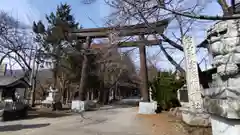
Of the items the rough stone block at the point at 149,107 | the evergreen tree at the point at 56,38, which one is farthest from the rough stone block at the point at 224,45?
the evergreen tree at the point at 56,38

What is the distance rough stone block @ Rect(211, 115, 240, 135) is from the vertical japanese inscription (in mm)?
5791

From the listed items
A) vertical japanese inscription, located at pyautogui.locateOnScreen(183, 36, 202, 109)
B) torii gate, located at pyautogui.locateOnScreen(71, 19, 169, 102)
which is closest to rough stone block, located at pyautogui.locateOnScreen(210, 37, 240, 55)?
torii gate, located at pyautogui.locateOnScreen(71, 19, 169, 102)

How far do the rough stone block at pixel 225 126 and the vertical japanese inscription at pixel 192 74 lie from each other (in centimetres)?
579

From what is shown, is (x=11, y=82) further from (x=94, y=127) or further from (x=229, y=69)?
(x=229, y=69)

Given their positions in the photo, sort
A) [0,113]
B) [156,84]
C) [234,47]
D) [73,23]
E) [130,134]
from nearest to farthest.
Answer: [234,47] → [130,134] → [0,113] → [156,84] → [73,23]

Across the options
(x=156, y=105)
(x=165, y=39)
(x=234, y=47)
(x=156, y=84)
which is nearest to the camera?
(x=234, y=47)

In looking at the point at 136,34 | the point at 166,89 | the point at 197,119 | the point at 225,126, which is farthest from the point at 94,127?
the point at 225,126

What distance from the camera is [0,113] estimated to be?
1142cm

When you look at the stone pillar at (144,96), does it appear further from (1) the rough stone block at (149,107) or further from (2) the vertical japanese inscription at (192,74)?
(2) the vertical japanese inscription at (192,74)

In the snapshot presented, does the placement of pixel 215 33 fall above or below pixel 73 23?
below

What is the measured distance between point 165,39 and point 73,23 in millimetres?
16561

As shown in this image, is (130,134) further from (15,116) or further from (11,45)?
(11,45)

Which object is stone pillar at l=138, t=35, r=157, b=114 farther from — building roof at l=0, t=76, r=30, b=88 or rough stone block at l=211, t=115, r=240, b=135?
rough stone block at l=211, t=115, r=240, b=135

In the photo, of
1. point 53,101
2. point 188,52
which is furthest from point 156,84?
point 53,101
